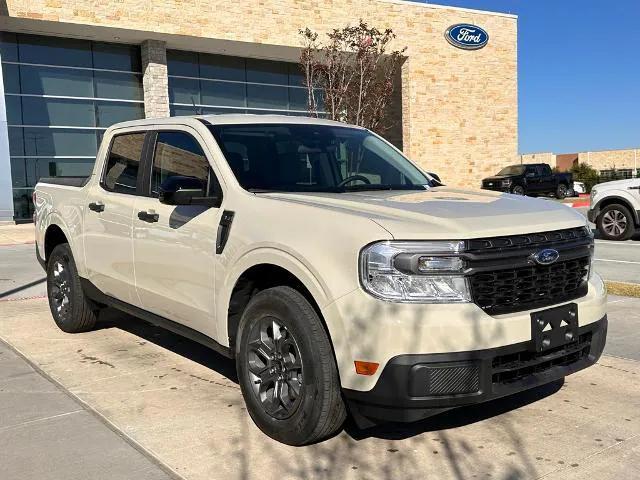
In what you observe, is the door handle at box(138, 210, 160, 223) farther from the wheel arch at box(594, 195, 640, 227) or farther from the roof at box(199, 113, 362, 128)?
the wheel arch at box(594, 195, 640, 227)

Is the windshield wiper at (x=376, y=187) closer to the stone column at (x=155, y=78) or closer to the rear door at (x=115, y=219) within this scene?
the rear door at (x=115, y=219)

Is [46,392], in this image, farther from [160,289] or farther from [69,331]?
[69,331]

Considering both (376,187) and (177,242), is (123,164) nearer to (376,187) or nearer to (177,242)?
(177,242)

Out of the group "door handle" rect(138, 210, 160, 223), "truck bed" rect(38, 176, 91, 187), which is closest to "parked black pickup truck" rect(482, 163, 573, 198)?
"truck bed" rect(38, 176, 91, 187)

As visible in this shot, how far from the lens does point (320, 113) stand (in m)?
21.5

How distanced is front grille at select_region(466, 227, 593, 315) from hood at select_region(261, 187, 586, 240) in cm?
6

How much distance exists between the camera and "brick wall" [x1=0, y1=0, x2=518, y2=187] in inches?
926

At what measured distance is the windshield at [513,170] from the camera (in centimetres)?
2994

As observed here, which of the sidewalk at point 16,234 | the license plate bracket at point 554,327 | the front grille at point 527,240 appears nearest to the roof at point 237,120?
the front grille at point 527,240

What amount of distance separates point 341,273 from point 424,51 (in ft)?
90.6

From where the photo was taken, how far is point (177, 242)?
4.37 m

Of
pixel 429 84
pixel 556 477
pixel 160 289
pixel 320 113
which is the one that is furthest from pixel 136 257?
pixel 429 84

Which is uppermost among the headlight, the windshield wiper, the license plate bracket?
the windshield wiper

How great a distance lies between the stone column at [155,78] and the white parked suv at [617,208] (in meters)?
16.3
